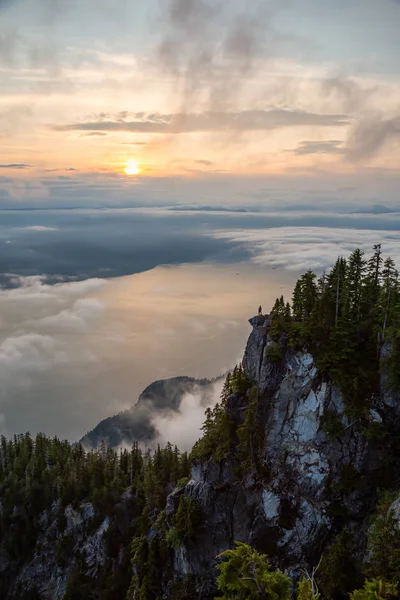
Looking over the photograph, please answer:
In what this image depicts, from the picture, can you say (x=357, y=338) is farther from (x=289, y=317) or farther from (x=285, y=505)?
(x=285, y=505)

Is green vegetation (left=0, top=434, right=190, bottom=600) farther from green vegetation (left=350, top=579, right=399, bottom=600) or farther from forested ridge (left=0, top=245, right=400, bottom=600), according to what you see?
green vegetation (left=350, top=579, right=399, bottom=600)

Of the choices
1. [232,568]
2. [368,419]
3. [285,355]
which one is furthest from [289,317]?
[232,568]

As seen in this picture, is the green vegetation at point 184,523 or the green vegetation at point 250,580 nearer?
the green vegetation at point 250,580

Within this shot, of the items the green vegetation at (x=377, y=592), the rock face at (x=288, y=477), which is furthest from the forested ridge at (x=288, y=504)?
the rock face at (x=288, y=477)

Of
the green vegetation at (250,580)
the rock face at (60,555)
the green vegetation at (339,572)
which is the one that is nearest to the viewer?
the green vegetation at (250,580)

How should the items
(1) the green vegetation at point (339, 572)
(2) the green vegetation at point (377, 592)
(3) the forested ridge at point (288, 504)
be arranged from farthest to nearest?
(1) the green vegetation at point (339, 572) → (3) the forested ridge at point (288, 504) → (2) the green vegetation at point (377, 592)

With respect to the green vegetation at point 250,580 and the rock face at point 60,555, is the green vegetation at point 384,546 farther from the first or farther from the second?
the rock face at point 60,555

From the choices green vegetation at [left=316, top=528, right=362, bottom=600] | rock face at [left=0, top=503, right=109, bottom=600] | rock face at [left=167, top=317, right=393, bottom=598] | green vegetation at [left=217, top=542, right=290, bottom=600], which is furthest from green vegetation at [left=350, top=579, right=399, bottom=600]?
rock face at [left=0, top=503, right=109, bottom=600]
